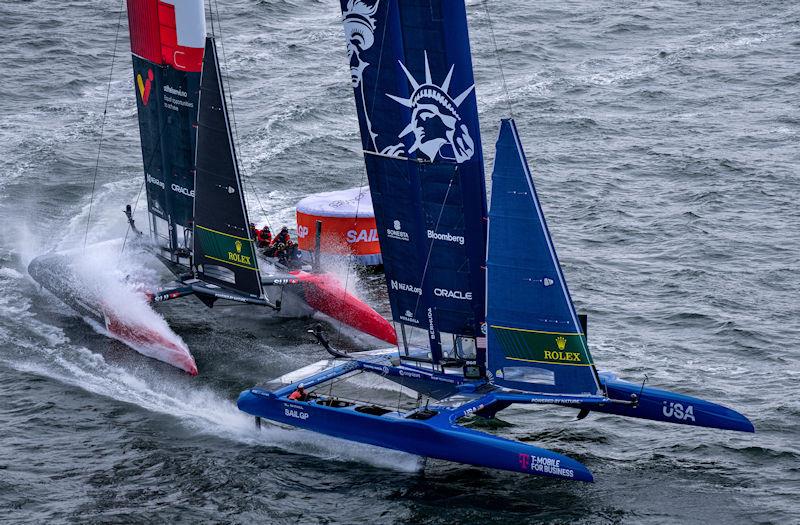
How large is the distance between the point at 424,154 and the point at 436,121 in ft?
2.62

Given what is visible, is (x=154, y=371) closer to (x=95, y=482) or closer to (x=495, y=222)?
(x=95, y=482)

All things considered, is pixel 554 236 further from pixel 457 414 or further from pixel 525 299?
pixel 457 414

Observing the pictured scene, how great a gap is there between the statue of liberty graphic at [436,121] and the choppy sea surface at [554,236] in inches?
252

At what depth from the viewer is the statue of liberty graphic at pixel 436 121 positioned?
2541 cm

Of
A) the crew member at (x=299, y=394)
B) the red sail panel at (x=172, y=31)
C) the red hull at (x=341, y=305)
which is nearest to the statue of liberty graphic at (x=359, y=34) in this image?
the crew member at (x=299, y=394)

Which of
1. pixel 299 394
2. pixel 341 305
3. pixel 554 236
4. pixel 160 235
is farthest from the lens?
pixel 554 236

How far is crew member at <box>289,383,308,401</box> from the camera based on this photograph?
2717cm

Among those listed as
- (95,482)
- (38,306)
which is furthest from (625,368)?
(38,306)

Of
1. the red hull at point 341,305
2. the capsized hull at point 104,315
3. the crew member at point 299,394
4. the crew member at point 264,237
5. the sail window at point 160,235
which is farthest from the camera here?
the crew member at point 264,237

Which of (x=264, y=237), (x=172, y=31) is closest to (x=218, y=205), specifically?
(x=172, y=31)

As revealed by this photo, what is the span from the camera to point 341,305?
113ft

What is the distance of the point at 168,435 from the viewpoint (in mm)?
28000

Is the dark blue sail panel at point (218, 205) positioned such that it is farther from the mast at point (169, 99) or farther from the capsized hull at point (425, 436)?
the capsized hull at point (425, 436)

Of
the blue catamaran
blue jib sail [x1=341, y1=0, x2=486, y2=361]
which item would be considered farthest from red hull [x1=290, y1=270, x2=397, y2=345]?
blue jib sail [x1=341, y1=0, x2=486, y2=361]
